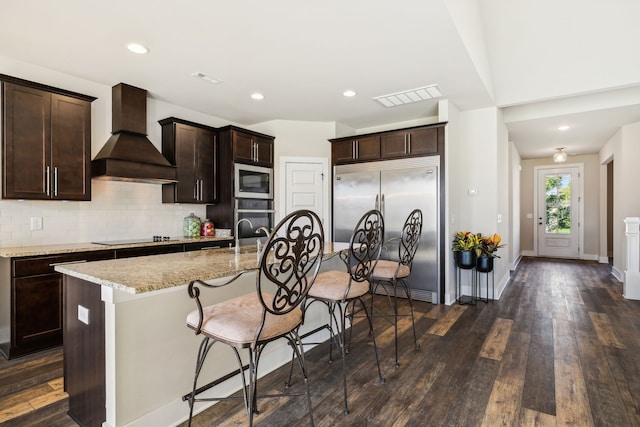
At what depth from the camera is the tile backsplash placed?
3.15 m

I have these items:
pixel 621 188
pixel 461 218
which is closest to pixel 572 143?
pixel 621 188

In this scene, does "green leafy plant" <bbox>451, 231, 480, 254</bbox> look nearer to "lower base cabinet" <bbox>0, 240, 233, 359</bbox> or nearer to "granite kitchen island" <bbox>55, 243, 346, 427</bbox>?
"granite kitchen island" <bbox>55, 243, 346, 427</bbox>

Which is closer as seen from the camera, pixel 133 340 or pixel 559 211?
pixel 133 340

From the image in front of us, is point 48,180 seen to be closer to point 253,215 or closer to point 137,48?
point 137,48

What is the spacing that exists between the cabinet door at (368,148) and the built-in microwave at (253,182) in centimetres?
131

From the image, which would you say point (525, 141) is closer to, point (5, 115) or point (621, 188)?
point (621, 188)

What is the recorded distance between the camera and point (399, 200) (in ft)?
15.0

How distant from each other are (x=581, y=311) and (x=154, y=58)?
5194 millimetres

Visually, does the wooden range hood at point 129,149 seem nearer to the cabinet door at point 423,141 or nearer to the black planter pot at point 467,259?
the cabinet door at point 423,141

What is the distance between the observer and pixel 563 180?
8180 millimetres

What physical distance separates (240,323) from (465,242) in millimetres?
3571

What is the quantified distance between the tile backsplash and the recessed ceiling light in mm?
1553

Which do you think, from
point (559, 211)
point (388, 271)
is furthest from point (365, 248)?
point (559, 211)

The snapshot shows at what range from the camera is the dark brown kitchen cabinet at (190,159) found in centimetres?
418
